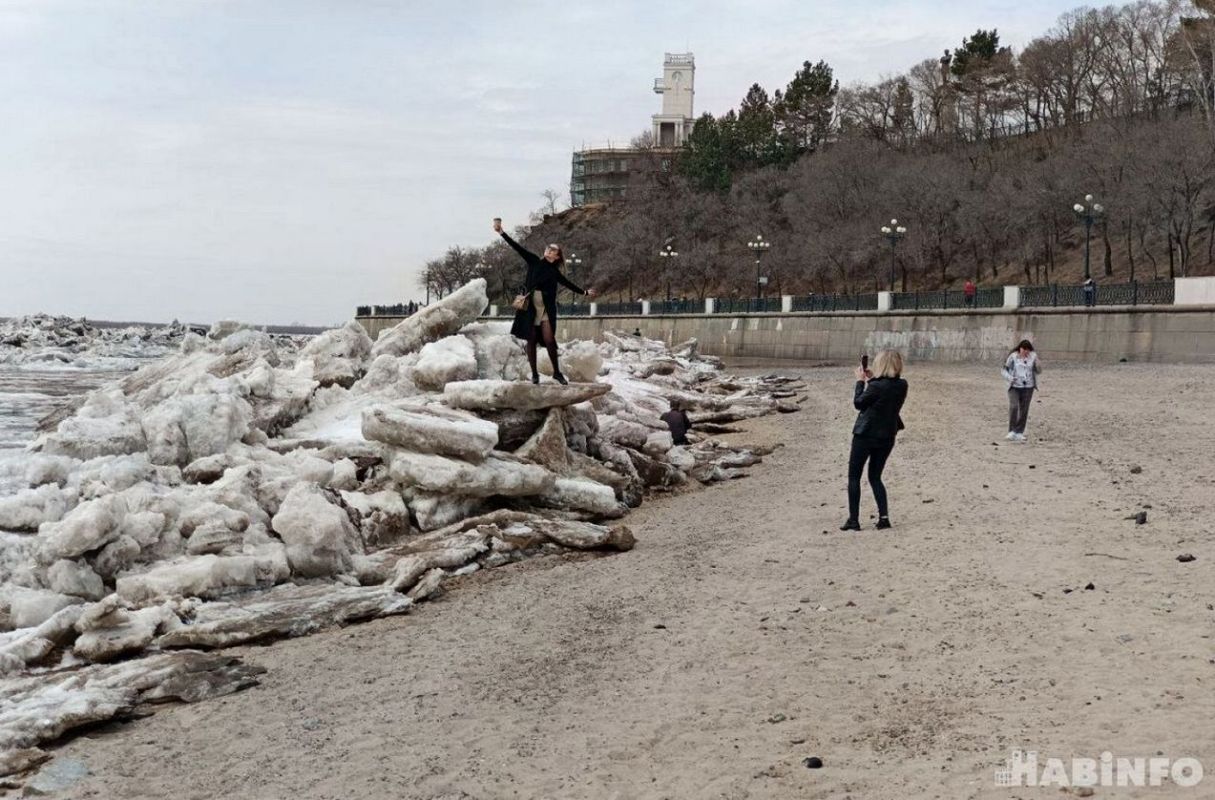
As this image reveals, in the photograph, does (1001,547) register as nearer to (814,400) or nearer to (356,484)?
(356,484)

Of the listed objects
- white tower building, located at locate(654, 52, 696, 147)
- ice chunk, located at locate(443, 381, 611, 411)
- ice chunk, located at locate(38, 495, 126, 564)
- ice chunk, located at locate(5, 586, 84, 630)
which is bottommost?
ice chunk, located at locate(5, 586, 84, 630)

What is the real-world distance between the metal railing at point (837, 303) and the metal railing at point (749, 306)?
5.69 ft

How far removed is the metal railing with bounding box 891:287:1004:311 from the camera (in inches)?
1425

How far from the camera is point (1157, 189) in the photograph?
1750 inches

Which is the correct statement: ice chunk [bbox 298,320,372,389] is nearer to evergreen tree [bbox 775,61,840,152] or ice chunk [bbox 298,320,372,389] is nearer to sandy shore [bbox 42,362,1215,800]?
sandy shore [bbox 42,362,1215,800]

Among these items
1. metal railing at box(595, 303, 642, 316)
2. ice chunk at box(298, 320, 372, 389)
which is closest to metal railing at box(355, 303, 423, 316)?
metal railing at box(595, 303, 642, 316)

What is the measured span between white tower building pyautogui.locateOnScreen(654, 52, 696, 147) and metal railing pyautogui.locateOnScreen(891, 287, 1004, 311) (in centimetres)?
9859

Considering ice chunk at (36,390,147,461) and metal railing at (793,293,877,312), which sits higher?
metal railing at (793,293,877,312)

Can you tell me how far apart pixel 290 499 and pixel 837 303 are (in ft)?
127

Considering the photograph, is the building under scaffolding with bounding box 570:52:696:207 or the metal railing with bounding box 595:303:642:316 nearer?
the metal railing with bounding box 595:303:642:316

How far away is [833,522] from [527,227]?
114 meters

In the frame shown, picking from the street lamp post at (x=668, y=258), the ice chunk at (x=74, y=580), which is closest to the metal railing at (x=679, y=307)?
the street lamp post at (x=668, y=258)

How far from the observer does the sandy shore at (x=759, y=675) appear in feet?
14.5

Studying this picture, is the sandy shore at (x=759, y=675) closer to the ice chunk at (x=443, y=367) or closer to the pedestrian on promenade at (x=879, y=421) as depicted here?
the pedestrian on promenade at (x=879, y=421)
